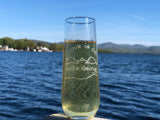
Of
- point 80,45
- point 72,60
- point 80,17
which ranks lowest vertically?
point 72,60

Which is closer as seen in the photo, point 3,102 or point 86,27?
point 86,27

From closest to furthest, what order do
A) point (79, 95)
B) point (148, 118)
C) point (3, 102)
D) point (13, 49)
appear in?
point (79, 95) → point (148, 118) → point (3, 102) → point (13, 49)

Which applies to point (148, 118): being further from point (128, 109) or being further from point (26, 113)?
point (26, 113)

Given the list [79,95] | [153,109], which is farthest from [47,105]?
[79,95]

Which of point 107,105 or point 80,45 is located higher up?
point 80,45

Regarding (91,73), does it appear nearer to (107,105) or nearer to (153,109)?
(107,105)

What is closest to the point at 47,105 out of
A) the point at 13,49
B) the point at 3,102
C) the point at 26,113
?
the point at 26,113

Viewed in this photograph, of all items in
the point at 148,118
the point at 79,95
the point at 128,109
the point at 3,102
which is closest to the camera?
the point at 79,95
